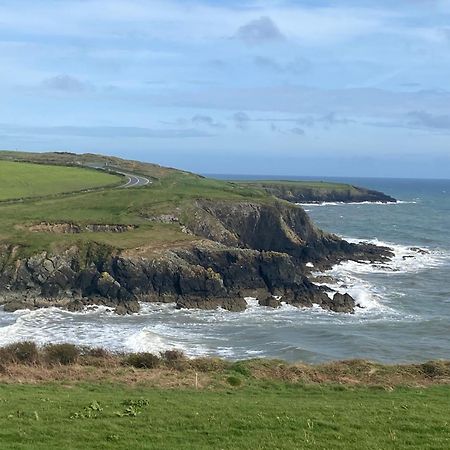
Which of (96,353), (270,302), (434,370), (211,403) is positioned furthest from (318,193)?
(211,403)

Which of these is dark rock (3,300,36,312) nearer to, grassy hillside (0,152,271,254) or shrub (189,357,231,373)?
grassy hillside (0,152,271,254)

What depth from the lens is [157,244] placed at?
188 feet

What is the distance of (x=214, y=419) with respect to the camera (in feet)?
54.0

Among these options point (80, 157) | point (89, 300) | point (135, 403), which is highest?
point (80, 157)

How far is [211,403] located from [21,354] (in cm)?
1145

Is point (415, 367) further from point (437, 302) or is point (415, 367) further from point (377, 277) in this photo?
point (377, 277)

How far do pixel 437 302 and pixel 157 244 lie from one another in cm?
2517

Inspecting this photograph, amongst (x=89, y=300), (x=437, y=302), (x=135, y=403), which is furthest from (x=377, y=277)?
(x=135, y=403)

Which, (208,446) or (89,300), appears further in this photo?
(89,300)

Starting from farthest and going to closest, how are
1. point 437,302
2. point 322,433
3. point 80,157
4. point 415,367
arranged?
point 80,157 < point 437,302 < point 415,367 < point 322,433

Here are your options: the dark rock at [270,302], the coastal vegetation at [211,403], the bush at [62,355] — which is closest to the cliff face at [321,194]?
the dark rock at [270,302]

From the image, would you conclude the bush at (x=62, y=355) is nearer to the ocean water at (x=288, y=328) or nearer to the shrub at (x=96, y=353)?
the shrub at (x=96, y=353)

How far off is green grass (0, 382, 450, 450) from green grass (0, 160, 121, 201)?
208 feet

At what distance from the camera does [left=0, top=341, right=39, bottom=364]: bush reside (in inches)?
1036
